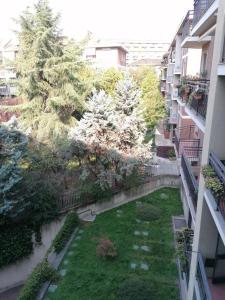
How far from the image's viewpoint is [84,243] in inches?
524

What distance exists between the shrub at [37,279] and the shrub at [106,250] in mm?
2064

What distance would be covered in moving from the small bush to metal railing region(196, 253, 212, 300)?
7777 mm

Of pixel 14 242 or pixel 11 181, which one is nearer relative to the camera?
pixel 11 181

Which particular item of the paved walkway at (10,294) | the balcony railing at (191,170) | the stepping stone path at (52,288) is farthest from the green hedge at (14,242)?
the balcony railing at (191,170)

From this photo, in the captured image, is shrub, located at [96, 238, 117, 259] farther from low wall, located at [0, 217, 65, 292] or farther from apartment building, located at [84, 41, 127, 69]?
apartment building, located at [84, 41, 127, 69]

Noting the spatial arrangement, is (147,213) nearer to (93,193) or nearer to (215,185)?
(93,193)

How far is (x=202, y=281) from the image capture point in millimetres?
6414

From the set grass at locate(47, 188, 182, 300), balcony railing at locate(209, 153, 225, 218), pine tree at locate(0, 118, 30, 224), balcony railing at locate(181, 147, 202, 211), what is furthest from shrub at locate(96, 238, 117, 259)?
balcony railing at locate(209, 153, 225, 218)

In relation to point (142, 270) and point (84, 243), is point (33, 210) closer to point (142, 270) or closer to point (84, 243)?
point (84, 243)

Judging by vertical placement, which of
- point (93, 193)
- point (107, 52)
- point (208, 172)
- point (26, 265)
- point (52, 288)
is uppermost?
point (107, 52)

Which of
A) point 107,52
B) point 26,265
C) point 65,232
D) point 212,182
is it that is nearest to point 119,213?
point 65,232

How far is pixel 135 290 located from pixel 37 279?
372 cm

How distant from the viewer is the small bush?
15050 millimetres

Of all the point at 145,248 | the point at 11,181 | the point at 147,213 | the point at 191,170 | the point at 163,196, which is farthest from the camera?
the point at 163,196
